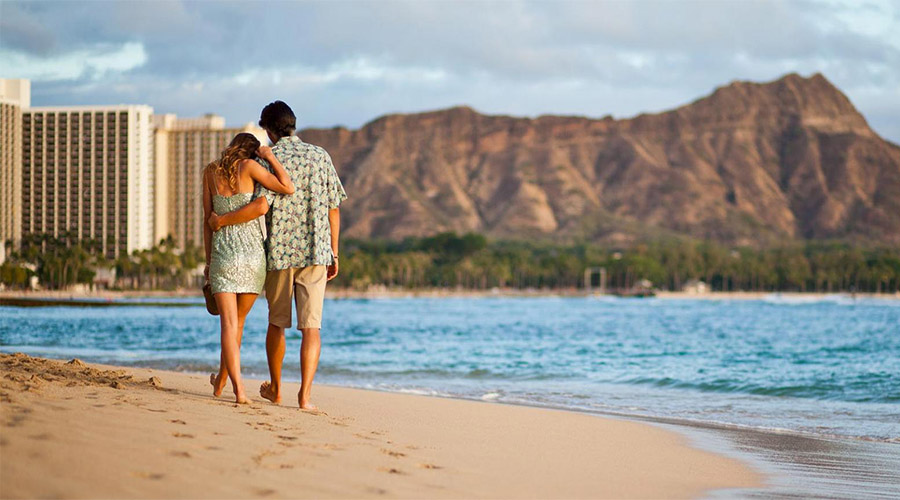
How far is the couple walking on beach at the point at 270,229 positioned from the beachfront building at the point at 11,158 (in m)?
153

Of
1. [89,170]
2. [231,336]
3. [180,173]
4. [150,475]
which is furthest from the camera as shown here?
[180,173]

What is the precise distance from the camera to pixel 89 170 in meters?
178

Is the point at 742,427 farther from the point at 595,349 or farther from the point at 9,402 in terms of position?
the point at 595,349

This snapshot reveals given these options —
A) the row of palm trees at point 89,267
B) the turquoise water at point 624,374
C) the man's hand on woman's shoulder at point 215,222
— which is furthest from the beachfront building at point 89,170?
the man's hand on woman's shoulder at point 215,222

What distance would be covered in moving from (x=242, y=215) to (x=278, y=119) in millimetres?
851

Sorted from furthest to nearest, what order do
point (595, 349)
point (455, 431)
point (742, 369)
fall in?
point (595, 349)
point (742, 369)
point (455, 431)

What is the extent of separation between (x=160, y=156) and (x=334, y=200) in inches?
7864

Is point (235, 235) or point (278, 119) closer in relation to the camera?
point (235, 235)

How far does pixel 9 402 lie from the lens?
5875mm

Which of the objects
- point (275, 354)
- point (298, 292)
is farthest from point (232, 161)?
point (275, 354)

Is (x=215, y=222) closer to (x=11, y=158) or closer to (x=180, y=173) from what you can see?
(x=11, y=158)

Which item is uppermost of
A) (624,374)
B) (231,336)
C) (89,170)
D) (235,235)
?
(89,170)

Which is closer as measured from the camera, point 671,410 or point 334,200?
point 334,200

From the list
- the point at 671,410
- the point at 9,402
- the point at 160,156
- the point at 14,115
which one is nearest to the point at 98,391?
the point at 9,402
